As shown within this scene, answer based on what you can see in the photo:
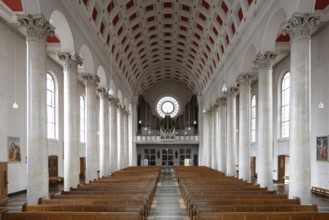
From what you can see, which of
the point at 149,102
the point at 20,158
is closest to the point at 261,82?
the point at 20,158

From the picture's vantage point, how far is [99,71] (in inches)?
863

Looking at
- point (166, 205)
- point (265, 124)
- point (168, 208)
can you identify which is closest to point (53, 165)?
point (166, 205)

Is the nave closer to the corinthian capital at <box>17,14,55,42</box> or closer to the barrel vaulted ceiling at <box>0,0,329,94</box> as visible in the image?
the corinthian capital at <box>17,14,55,42</box>

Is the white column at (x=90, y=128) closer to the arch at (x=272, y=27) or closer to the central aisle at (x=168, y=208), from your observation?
the central aisle at (x=168, y=208)

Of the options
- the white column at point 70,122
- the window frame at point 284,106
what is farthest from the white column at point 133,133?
the white column at point 70,122

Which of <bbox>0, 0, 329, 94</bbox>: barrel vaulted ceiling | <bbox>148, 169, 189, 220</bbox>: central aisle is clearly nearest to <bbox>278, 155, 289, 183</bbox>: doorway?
<bbox>0, 0, 329, 94</bbox>: barrel vaulted ceiling

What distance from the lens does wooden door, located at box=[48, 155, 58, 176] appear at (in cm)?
2279

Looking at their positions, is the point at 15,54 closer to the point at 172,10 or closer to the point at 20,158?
the point at 20,158

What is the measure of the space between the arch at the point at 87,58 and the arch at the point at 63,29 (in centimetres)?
199

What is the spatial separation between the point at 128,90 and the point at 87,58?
17663mm

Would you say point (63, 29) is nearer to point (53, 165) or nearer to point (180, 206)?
point (180, 206)

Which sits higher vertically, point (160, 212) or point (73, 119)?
point (73, 119)

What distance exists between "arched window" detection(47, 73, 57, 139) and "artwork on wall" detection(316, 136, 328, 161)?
17.8m

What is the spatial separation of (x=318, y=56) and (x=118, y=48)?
14568 millimetres
